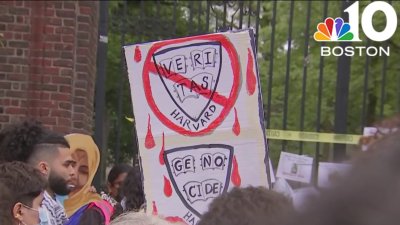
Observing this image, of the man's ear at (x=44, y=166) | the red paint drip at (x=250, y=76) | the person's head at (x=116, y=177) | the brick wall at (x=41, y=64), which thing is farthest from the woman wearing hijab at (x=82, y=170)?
the brick wall at (x=41, y=64)

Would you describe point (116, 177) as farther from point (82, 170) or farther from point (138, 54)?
point (138, 54)

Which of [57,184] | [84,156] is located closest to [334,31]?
[84,156]

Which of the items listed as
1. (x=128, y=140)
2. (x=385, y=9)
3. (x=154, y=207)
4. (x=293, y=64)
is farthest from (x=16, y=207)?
(x=128, y=140)

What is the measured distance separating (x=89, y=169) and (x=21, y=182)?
2049 millimetres

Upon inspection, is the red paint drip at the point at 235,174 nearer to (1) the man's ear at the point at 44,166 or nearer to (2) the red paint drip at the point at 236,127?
(2) the red paint drip at the point at 236,127

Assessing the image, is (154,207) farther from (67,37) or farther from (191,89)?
(67,37)

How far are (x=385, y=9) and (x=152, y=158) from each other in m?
4.92

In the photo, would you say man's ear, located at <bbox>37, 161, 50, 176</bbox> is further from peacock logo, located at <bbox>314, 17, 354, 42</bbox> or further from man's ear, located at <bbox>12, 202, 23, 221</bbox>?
peacock logo, located at <bbox>314, 17, 354, 42</bbox>

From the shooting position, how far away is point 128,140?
47.8ft

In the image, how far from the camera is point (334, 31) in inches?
313

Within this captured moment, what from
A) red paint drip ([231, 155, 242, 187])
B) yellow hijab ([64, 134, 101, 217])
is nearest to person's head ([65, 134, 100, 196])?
yellow hijab ([64, 134, 101, 217])

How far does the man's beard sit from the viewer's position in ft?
14.5

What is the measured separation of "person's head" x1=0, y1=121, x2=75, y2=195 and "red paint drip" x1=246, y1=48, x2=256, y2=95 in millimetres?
1321

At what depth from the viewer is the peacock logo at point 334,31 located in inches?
302
